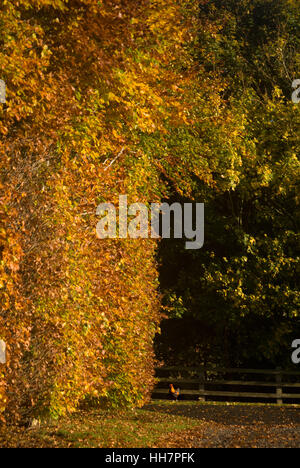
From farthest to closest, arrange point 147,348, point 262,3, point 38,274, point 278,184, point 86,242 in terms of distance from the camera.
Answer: point 262,3, point 278,184, point 147,348, point 86,242, point 38,274

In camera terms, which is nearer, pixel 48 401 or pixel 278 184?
pixel 48 401

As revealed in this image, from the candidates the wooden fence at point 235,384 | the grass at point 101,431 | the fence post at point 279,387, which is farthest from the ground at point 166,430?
the wooden fence at point 235,384

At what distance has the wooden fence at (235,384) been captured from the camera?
71.5 feet

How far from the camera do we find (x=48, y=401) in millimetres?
10398

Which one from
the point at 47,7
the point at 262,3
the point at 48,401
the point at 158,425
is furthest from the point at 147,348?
the point at 262,3

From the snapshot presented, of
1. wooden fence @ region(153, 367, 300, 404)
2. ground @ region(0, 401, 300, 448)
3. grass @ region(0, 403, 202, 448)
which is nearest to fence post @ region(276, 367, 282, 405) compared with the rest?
wooden fence @ region(153, 367, 300, 404)

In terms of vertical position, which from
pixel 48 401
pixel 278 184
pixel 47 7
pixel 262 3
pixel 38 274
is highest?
pixel 262 3

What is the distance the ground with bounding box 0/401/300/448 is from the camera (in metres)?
10.6

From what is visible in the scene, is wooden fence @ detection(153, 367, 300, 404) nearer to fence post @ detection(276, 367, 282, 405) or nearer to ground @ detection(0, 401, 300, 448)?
fence post @ detection(276, 367, 282, 405)

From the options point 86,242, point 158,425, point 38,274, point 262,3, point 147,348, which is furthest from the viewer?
point 262,3

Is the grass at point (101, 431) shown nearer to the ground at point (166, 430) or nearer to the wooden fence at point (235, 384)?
the ground at point (166, 430)

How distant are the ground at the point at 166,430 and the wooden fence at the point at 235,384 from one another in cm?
262
